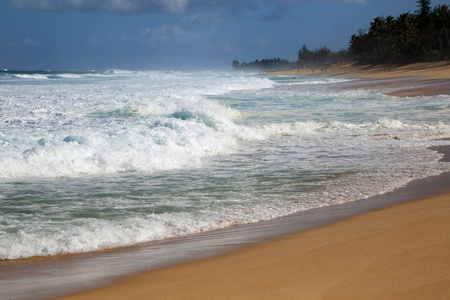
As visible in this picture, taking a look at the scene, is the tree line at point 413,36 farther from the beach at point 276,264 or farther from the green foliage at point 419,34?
the beach at point 276,264

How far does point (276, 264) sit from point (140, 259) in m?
1.29

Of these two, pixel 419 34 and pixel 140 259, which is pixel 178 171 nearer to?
pixel 140 259

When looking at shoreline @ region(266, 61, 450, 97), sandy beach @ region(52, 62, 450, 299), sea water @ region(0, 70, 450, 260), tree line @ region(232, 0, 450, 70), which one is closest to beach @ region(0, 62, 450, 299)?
sandy beach @ region(52, 62, 450, 299)

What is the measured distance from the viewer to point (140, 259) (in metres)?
4.38

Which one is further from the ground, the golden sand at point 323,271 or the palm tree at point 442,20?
the palm tree at point 442,20

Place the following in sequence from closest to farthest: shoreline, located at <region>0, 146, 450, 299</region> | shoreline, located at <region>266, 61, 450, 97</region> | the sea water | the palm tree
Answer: shoreline, located at <region>0, 146, 450, 299</region>
the sea water
shoreline, located at <region>266, 61, 450, 97</region>
the palm tree

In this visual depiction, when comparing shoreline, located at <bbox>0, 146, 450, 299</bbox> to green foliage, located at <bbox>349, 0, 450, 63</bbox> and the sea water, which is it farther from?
green foliage, located at <bbox>349, 0, 450, 63</bbox>

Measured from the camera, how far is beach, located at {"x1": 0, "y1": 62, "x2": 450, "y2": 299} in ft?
11.0

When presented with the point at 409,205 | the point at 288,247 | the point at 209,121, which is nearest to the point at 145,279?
the point at 288,247

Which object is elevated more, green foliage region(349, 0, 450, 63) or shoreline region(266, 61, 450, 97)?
green foliage region(349, 0, 450, 63)

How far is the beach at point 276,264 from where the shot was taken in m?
3.34

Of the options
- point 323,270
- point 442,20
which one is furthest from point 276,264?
point 442,20

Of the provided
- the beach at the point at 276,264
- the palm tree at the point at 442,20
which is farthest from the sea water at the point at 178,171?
the palm tree at the point at 442,20

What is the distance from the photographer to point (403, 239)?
427 cm
